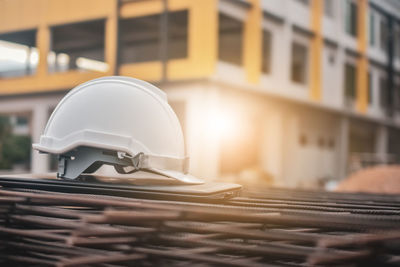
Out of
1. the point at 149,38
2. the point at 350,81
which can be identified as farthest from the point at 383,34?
the point at 149,38

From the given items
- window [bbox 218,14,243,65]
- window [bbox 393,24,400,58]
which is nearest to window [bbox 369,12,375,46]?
window [bbox 393,24,400,58]

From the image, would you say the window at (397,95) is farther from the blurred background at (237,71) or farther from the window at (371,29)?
the window at (371,29)

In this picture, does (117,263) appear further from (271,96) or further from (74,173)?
(271,96)

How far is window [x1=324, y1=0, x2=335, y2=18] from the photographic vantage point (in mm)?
25878

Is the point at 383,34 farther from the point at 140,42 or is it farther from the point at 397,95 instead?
the point at 140,42

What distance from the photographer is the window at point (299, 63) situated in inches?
927

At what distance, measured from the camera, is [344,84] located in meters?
26.8

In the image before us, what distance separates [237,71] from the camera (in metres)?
18.7

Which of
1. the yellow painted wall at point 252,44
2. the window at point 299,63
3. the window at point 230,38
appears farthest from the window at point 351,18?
the yellow painted wall at point 252,44

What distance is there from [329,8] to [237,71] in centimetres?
966

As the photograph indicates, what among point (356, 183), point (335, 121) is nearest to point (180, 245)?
point (356, 183)

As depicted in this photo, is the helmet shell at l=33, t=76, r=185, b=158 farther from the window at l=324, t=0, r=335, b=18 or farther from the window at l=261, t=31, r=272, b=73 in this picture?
the window at l=324, t=0, r=335, b=18

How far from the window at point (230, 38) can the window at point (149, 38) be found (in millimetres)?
1490

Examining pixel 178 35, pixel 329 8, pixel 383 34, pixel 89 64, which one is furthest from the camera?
pixel 383 34
